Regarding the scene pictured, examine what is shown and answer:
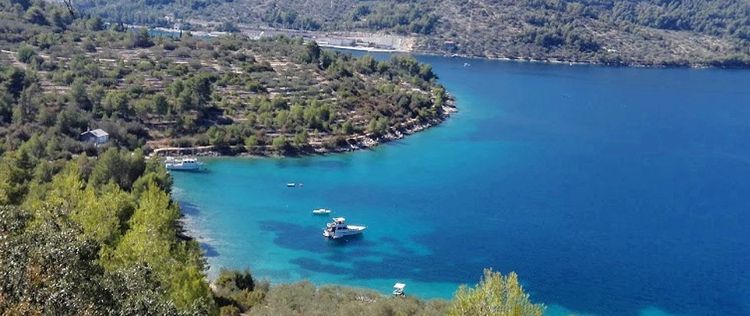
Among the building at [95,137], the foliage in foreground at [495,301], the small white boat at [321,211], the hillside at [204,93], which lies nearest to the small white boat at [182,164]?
the hillside at [204,93]

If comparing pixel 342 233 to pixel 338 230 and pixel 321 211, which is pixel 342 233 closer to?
pixel 338 230

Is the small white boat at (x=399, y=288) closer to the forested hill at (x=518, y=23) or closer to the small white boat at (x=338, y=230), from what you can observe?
Result: the small white boat at (x=338, y=230)

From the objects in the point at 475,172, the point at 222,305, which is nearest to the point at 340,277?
the point at 222,305

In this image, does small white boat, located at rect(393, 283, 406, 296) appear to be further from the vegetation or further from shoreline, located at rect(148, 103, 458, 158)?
shoreline, located at rect(148, 103, 458, 158)

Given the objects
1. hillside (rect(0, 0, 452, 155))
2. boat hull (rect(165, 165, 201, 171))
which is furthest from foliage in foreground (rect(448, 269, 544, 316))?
hillside (rect(0, 0, 452, 155))

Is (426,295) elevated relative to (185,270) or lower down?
lower down

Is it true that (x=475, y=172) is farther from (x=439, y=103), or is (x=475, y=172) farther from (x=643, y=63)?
(x=643, y=63)
